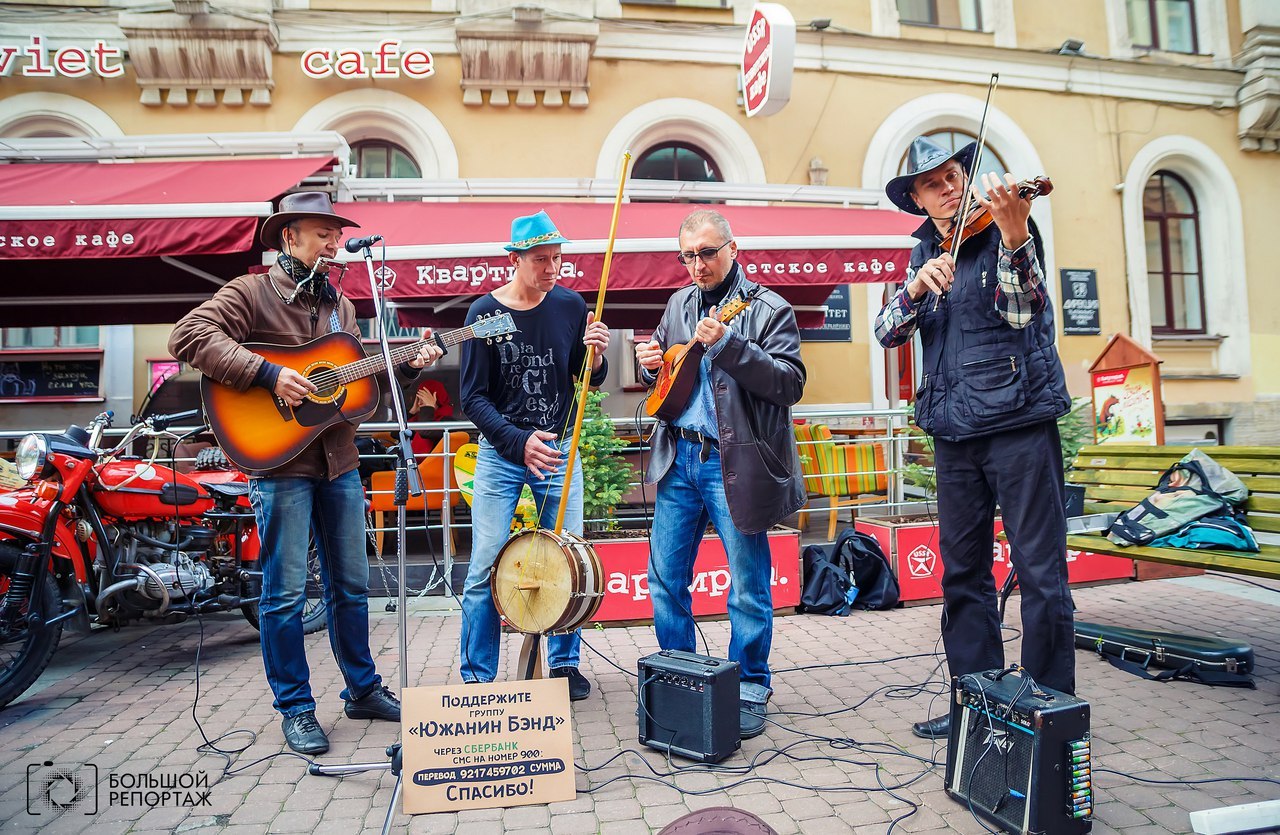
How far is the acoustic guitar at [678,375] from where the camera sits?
10.7 feet

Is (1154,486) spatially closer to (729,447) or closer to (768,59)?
(729,447)

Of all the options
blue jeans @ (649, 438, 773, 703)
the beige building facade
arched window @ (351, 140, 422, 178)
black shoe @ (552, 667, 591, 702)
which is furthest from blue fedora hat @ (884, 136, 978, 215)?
arched window @ (351, 140, 422, 178)

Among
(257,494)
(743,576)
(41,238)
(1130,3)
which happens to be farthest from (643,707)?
(1130,3)

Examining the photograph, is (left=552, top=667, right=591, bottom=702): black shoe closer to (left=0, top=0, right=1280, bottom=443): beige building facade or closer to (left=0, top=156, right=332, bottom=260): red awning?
(left=0, top=156, right=332, bottom=260): red awning

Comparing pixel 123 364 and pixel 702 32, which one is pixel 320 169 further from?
pixel 702 32

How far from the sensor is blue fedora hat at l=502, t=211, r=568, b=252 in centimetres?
350

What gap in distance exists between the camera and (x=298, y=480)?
11.1 feet

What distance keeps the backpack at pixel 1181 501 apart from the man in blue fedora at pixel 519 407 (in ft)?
10.3

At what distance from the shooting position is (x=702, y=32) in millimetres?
10383

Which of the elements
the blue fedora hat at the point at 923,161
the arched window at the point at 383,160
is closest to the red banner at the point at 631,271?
the blue fedora hat at the point at 923,161

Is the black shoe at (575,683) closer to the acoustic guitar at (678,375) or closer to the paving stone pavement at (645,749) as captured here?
the paving stone pavement at (645,749)

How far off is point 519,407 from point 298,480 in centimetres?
102

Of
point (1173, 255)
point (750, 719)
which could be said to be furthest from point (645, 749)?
point (1173, 255)

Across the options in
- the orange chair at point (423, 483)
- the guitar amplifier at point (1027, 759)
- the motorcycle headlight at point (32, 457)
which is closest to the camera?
the guitar amplifier at point (1027, 759)
